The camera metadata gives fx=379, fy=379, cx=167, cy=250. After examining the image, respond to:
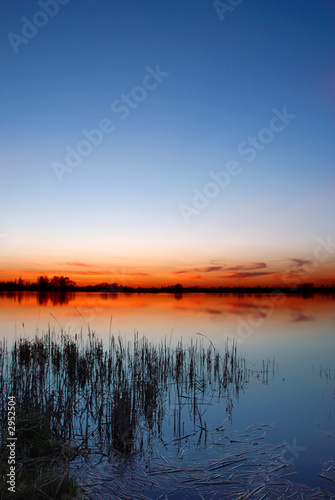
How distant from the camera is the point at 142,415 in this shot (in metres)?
6.90

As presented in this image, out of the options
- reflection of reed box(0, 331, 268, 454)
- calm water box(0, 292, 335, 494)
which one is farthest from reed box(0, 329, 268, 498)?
calm water box(0, 292, 335, 494)

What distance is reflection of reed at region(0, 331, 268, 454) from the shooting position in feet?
19.6

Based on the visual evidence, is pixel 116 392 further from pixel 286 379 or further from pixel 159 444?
pixel 286 379

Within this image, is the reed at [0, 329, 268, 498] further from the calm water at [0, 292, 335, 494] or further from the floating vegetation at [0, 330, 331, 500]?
the calm water at [0, 292, 335, 494]

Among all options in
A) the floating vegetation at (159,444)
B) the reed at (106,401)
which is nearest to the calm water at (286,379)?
the floating vegetation at (159,444)

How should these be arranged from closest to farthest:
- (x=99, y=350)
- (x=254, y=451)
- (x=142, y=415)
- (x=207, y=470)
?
1. (x=207, y=470)
2. (x=254, y=451)
3. (x=142, y=415)
4. (x=99, y=350)

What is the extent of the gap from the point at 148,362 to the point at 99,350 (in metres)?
1.61

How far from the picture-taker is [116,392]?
656cm

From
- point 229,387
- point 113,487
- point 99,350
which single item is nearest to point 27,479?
point 113,487

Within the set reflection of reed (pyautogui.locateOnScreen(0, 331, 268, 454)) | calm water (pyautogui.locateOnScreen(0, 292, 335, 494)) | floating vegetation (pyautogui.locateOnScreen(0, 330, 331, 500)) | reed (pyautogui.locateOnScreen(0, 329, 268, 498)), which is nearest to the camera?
floating vegetation (pyautogui.locateOnScreen(0, 330, 331, 500))

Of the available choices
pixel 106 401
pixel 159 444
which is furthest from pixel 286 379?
pixel 159 444

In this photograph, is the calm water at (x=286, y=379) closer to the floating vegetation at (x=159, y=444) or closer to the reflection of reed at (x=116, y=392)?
the floating vegetation at (x=159, y=444)

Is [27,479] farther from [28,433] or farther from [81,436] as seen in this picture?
[81,436]

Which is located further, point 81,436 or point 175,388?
point 175,388
